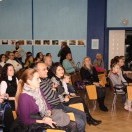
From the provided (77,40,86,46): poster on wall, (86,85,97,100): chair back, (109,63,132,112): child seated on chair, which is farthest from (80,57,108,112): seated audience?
(77,40,86,46): poster on wall

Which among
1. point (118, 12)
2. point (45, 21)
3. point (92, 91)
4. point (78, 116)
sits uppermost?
point (118, 12)

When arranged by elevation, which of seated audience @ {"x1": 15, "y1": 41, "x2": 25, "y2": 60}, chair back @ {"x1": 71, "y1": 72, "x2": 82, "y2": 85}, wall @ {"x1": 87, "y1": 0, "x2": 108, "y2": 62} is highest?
wall @ {"x1": 87, "y1": 0, "x2": 108, "y2": 62}

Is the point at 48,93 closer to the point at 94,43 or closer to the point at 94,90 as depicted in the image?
the point at 94,90

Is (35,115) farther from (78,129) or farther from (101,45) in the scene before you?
(101,45)

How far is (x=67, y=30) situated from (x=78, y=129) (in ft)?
29.9

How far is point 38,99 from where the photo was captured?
433 centimetres

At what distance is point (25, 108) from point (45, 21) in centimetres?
1022

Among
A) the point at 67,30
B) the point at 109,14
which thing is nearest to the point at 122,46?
the point at 109,14

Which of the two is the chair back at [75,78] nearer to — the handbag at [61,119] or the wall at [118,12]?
the handbag at [61,119]

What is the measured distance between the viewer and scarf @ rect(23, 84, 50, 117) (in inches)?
165

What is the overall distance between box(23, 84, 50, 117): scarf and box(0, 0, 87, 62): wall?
899 centimetres

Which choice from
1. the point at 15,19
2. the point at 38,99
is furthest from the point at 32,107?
the point at 15,19

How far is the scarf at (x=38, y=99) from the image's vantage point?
13.8ft

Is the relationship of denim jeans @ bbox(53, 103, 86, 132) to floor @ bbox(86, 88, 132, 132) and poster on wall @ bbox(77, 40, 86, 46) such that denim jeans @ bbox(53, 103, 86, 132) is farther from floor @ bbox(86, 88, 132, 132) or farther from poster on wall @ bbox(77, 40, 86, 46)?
poster on wall @ bbox(77, 40, 86, 46)
